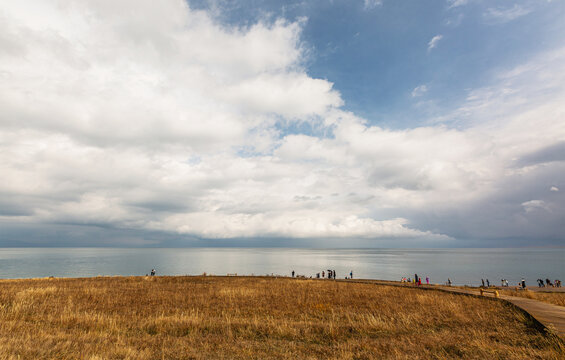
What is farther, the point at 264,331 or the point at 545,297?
the point at 545,297

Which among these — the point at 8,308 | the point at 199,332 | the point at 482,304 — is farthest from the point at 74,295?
the point at 482,304

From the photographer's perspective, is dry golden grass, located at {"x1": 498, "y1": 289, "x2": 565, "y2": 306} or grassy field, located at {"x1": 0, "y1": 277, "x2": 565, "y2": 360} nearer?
grassy field, located at {"x1": 0, "y1": 277, "x2": 565, "y2": 360}

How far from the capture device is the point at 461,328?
1309 cm

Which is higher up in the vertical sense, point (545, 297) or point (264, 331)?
point (264, 331)

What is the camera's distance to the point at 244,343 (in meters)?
10.7

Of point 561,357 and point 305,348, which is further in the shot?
point 305,348

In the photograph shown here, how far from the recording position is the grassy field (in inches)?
367

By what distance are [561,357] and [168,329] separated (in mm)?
14210

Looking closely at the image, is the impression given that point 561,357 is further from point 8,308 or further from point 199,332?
point 8,308

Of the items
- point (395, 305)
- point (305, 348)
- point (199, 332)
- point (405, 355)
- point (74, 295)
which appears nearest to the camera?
point (405, 355)

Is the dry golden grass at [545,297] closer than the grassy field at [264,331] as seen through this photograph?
No

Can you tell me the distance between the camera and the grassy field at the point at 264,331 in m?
9.32

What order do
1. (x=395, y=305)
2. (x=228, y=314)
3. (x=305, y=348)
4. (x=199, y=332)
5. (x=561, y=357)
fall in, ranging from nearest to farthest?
(x=561, y=357), (x=305, y=348), (x=199, y=332), (x=228, y=314), (x=395, y=305)

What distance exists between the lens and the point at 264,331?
12.4 m
